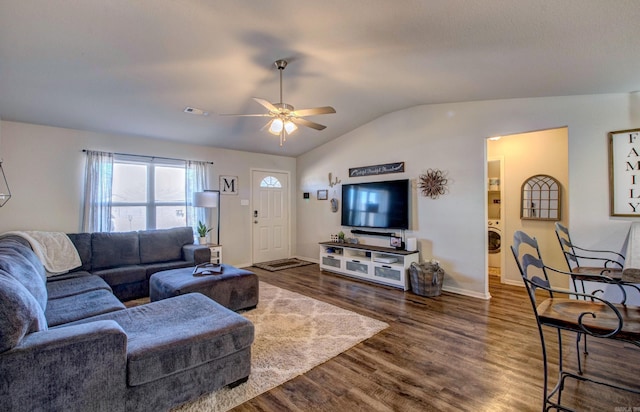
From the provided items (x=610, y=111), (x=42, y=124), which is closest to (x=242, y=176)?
(x=42, y=124)

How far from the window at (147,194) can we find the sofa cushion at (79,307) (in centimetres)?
209

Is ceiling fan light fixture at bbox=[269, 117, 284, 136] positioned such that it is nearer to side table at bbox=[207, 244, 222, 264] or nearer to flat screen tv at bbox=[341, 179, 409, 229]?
flat screen tv at bbox=[341, 179, 409, 229]

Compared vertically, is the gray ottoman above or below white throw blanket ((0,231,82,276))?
below

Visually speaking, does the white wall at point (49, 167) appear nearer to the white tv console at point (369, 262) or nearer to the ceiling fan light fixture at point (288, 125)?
the ceiling fan light fixture at point (288, 125)

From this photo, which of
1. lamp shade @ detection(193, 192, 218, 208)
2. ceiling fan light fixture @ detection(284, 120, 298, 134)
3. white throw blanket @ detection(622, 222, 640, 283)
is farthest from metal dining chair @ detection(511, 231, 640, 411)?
lamp shade @ detection(193, 192, 218, 208)

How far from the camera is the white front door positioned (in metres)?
6.25

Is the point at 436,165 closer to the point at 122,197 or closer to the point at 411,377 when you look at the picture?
the point at 411,377

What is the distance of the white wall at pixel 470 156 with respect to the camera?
10.2 ft

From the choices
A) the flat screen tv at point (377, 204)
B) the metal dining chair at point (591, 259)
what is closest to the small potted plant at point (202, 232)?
the flat screen tv at point (377, 204)

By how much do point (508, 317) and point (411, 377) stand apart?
1848 millimetres

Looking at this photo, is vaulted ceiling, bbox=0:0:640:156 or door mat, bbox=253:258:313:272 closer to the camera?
vaulted ceiling, bbox=0:0:640:156

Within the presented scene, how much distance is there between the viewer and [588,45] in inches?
86.0

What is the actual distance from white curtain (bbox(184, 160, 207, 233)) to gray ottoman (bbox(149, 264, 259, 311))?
174 centimetres

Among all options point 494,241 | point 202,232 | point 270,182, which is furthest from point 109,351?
point 494,241
